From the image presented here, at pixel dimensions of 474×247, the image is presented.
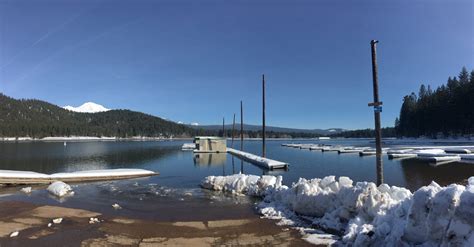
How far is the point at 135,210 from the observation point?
15531 millimetres

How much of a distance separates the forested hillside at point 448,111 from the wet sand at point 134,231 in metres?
78.5

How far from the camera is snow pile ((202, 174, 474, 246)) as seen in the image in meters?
7.60

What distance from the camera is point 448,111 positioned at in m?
82.1

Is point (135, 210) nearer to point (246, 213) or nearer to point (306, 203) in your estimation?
point (246, 213)

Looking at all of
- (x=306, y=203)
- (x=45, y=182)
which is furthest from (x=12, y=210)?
(x=306, y=203)

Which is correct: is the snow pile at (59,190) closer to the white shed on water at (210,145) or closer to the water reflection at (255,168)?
the water reflection at (255,168)

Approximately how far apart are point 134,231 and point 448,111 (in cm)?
8939

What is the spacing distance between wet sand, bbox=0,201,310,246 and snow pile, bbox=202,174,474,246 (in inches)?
61.1

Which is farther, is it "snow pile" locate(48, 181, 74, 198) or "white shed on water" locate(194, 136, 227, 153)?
"white shed on water" locate(194, 136, 227, 153)

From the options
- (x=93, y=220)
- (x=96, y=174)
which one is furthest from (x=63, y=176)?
(x=93, y=220)

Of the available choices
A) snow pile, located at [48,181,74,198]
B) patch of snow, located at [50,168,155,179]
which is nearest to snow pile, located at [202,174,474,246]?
snow pile, located at [48,181,74,198]

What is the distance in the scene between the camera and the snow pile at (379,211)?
7.60 m

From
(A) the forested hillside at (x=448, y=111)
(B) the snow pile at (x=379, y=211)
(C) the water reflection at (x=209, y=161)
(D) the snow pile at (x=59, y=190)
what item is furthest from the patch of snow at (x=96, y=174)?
(A) the forested hillside at (x=448, y=111)

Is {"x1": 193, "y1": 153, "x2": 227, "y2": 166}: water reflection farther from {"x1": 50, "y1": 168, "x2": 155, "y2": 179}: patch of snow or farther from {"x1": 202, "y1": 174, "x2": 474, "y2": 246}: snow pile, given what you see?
{"x1": 202, "y1": 174, "x2": 474, "y2": 246}: snow pile
